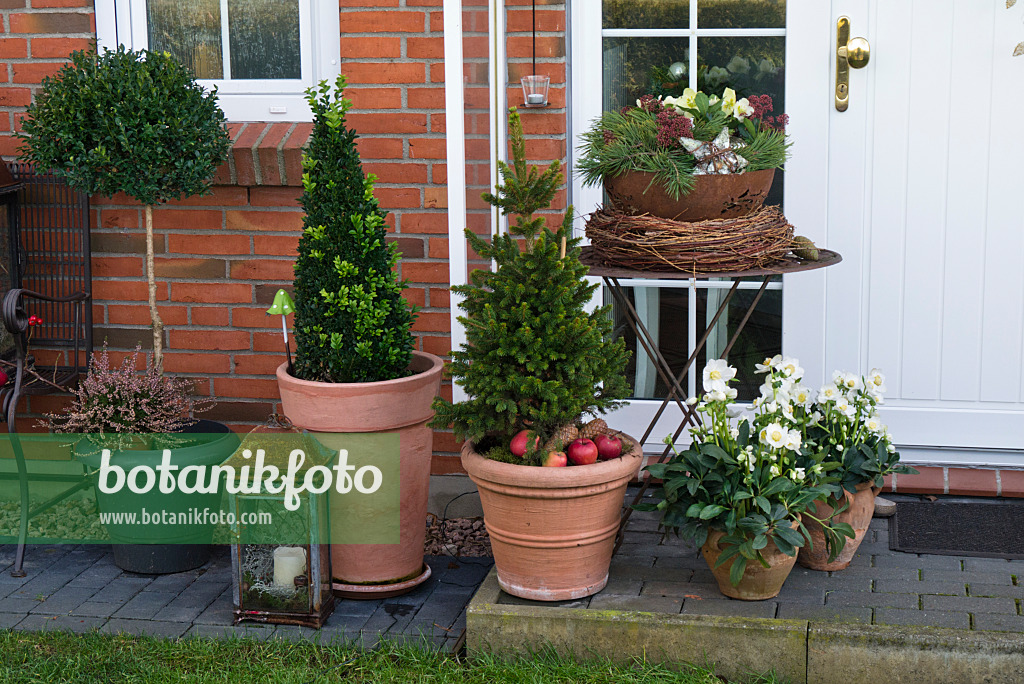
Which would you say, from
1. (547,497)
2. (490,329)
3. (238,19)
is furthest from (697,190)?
(238,19)

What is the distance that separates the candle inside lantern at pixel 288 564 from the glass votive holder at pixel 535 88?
5.52 ft

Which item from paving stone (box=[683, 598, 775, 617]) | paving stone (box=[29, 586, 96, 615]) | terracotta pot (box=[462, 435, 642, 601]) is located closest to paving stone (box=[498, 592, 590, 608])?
terracotta pot (box=[462, 435, 642, 601])

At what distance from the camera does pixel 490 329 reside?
283 cm

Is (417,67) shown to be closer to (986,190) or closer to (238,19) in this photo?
(238,19)

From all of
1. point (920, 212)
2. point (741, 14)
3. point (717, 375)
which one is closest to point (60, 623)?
point (717, 375)

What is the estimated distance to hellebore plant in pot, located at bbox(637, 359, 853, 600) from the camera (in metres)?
2.80

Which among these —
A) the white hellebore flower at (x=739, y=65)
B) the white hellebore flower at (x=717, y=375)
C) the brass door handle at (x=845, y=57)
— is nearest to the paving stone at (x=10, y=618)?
the white hellebore flower at (x=717, y=375)

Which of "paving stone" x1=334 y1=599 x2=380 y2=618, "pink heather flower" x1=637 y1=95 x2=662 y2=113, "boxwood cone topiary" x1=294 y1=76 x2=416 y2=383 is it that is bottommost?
"paving stone" x1=334 y1=599 x2=380 y2=618

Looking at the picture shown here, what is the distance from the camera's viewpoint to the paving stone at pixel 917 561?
319 centimetres

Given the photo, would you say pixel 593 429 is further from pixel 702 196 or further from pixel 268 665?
pixel 268 665

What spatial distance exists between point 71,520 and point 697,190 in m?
2.52

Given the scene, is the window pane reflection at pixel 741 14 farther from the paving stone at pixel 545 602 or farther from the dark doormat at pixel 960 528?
the paving stone at pixel 545 602

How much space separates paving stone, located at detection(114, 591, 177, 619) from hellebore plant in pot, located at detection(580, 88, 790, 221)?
183cm

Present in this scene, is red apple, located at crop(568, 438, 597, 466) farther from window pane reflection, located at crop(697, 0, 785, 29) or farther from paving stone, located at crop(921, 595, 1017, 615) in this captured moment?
window pane reflection, located at crop(697, 0, 785, 29)
